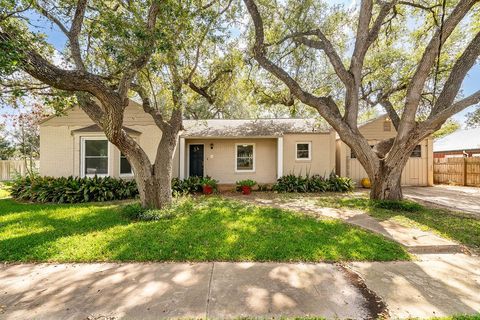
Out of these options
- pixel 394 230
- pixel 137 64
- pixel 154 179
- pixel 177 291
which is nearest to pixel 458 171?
pixel 394 230

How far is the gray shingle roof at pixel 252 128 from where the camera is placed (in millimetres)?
11742

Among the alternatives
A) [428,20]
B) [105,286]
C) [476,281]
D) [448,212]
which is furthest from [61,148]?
[428,20]

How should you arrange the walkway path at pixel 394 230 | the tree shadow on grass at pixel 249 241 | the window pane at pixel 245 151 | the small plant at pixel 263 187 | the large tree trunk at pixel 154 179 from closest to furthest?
1. the tree shadow on grass at pixel 249 241
2. the walkway path at pixel 394 230
3. the large tree trunk at pixel 154 179
4. the small plant at pixel 263 187
5. the window pane at pixel 245 151

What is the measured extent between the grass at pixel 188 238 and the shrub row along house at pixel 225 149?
4.07m

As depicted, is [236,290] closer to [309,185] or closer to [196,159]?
[309,185]

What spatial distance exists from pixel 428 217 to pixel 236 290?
6.22m

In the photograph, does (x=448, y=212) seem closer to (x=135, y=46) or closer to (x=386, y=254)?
(x=386, y=254)

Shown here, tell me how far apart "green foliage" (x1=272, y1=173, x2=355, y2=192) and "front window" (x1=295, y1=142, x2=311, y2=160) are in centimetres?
149

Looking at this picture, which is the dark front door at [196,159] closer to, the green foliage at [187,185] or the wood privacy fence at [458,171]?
the green foliage at [187,185]

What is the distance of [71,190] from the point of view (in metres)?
8.37

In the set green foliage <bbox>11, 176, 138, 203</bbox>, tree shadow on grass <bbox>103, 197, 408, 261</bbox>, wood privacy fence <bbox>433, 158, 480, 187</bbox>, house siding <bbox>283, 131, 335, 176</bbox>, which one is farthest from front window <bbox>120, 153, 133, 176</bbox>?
wood privacy fence <bbox>433, 158, 480, 187</bbox>

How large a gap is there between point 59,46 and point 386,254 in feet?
32.0

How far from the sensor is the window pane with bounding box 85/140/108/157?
32.8ft

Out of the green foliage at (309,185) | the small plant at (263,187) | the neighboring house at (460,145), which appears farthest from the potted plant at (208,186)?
the neighboring house at (460,145)
